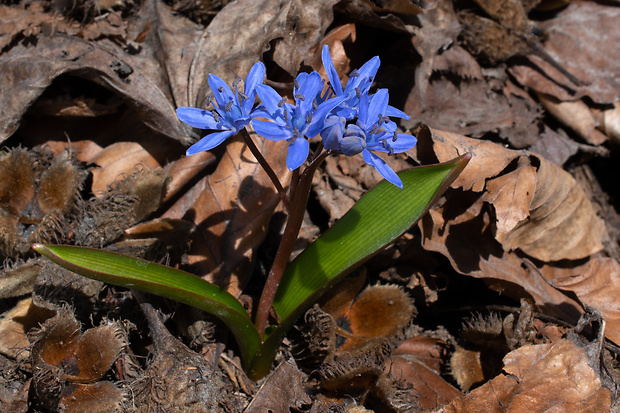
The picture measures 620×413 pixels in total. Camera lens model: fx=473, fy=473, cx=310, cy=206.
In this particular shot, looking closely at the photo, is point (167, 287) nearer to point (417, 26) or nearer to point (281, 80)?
point (281, 80)

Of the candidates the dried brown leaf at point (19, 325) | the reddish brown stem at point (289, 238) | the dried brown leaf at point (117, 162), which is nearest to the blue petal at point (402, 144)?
→ the reddish brown stem at point (289, 238)

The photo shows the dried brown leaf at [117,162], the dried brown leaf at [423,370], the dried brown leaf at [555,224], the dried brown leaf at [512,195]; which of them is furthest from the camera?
the dried brown leaf at [555,224]

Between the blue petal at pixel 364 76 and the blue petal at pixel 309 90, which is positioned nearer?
the blue petal at pixel 309 90

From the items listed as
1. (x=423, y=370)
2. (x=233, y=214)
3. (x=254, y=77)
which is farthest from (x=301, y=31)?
(x=423, y=370)

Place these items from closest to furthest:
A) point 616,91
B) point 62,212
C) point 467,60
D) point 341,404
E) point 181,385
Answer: point 181,385 < point 341,404 < point 62,212 < point 467,60 < point 616,91

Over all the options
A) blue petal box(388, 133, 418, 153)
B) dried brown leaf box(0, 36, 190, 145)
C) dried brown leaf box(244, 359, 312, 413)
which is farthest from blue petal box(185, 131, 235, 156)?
dried brown leaf box(244, 359, 312, 413)

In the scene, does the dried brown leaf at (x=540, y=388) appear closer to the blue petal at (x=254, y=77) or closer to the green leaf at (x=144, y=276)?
the green leaf at (x=144, y=276)

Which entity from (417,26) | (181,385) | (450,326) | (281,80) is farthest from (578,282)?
(181,385)
